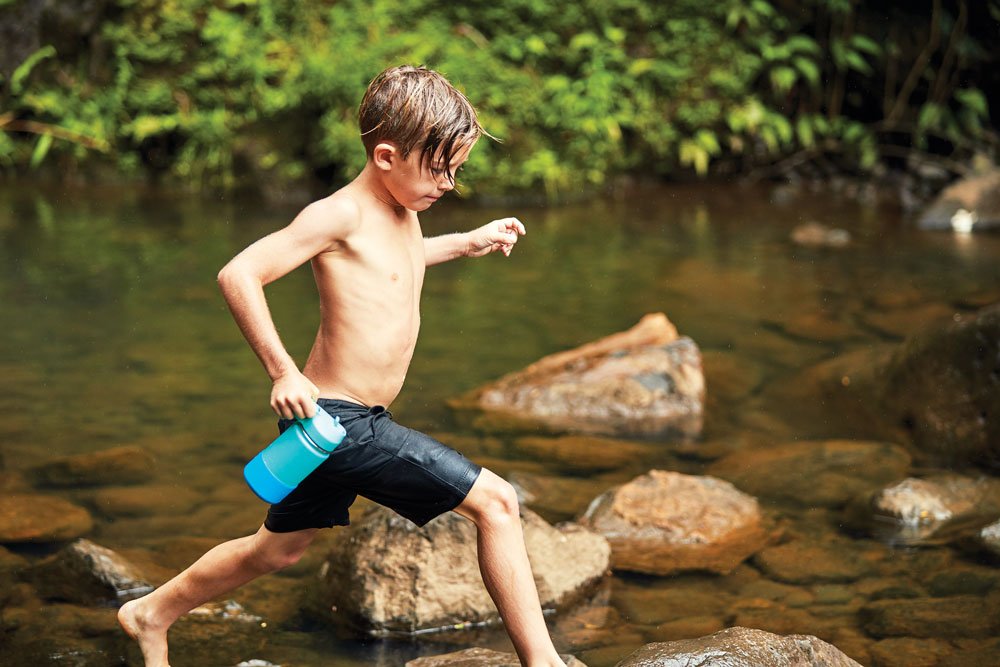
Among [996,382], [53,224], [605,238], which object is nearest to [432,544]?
[996,382]

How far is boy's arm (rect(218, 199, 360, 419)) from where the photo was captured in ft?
8.38

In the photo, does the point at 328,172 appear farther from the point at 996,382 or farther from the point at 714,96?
the point at 996,382

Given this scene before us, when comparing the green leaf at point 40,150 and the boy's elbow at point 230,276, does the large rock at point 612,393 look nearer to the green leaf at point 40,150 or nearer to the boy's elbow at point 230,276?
the boy's elbow at point 230,276

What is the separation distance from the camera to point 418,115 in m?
2.71

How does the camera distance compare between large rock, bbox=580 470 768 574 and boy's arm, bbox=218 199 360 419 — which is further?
large rock, bbox=580 470 768 574

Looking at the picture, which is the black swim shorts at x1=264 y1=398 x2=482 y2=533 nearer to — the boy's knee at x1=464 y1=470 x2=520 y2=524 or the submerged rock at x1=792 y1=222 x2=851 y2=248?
the boy's knee at x1=464 y1=470 x2=520 y2=524

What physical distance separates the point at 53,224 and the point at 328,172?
278cm

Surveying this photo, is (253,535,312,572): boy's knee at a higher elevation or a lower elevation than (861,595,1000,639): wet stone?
higher

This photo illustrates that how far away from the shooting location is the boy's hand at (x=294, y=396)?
253cm

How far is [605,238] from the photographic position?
1002cm

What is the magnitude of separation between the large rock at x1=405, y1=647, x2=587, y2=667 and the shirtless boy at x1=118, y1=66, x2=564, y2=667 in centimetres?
25

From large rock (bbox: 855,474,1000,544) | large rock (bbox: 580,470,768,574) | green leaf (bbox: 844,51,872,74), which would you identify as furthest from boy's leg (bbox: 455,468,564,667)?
green leaf (bbox: 844,51,872,74)

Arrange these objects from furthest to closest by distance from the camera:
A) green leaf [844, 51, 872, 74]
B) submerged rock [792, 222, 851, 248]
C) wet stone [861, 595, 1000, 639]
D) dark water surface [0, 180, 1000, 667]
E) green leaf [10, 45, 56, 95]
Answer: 1. green leaf [844, 51, 872, 74]
2. green leaf [10, 45, 56, 95]
3. submerged rock [792, 222, 851, 248]
4. dark water surface [0, 180, 1000, 667]
5. wet stone [861, 595, 1000, 639]

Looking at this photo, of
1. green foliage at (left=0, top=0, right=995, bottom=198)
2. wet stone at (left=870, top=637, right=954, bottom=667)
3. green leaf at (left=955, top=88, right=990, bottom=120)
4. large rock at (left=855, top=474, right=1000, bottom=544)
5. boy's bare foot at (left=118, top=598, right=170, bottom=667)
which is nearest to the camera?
boy's bare foot at (left=118, top=598, right=170, bottom=667)
